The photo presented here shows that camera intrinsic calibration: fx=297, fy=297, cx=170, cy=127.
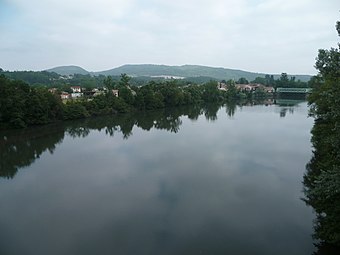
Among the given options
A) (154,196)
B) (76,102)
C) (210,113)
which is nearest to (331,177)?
(154,196)

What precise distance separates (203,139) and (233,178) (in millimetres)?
7768

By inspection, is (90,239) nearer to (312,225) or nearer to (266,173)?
(312,225)

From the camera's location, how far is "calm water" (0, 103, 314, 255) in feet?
23.1

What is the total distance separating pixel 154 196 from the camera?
977cm

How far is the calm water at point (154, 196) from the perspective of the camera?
23.1 feet

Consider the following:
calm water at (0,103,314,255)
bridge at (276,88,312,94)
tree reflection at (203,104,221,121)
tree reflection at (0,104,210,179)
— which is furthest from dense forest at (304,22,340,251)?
bridge at (276,88,312,94)

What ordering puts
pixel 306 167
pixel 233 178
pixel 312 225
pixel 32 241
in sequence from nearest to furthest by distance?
1. pixel 32 241
2. pixel 312 225
3. pixel 233 178
4. pixel 306 167

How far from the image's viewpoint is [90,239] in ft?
23.5

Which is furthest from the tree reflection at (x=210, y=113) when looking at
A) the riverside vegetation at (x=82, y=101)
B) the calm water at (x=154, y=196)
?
the calm water at (x=154, y=196)

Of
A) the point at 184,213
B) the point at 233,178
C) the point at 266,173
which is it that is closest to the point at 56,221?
the point at 184,213

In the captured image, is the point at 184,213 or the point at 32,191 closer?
the point at 184,213

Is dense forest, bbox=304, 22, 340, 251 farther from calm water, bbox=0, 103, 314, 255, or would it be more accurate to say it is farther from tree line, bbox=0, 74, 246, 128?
tree line, bbox=0, 74, 246, 128

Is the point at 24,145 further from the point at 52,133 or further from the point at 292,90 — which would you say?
the point at 292,90

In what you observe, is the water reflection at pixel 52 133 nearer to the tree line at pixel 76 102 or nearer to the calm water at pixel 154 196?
the calm water at pixel 154 196
